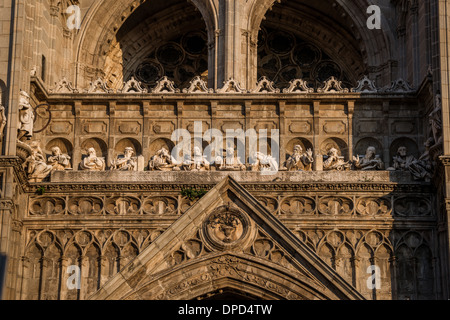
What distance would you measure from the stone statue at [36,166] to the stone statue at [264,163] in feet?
15.3

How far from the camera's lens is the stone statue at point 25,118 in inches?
1384

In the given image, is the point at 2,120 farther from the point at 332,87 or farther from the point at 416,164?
the point at 416,164

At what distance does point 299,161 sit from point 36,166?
19.6 feet

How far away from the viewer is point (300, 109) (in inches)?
1447

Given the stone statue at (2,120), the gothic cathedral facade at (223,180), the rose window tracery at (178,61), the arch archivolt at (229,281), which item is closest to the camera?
the arch archivolt at (229,281)

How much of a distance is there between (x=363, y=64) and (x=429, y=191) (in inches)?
254

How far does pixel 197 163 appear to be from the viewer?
35.8 m

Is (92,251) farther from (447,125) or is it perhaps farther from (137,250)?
(447,125)

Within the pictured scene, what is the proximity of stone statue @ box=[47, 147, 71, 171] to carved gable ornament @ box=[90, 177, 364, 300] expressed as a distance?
10.8ft

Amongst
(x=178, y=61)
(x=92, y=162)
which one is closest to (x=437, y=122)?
(x=92, y=162)

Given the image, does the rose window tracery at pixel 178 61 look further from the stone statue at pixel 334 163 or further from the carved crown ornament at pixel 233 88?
the stone statue at pixel 334 163

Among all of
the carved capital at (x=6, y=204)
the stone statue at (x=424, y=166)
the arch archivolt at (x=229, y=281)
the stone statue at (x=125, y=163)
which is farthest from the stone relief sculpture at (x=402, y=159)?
the carved capital at (x=6, y=204)

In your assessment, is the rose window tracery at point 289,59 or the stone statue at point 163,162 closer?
the stone statue at point 163,162
